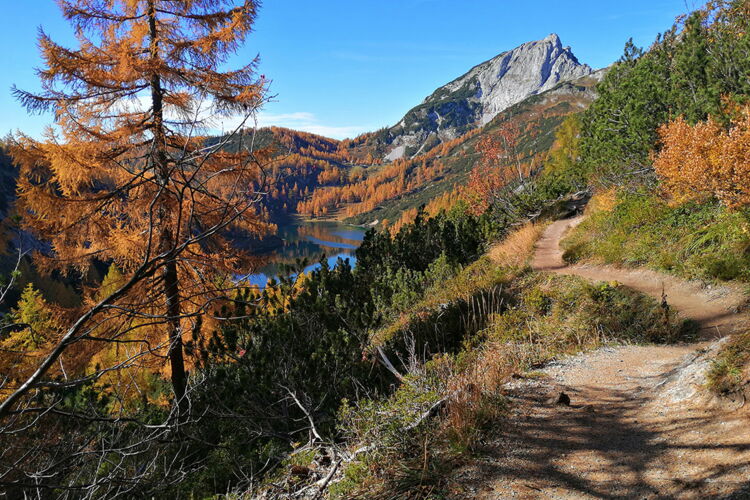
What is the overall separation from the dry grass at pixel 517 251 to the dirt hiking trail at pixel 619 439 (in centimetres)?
654

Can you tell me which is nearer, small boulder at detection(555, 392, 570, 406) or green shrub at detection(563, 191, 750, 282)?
small boulder at detection(555, 392, 570, 406)

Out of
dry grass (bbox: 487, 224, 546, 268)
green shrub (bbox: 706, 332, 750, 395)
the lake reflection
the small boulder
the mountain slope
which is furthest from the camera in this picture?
the mountain slope

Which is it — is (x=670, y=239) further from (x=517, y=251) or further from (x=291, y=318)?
(x=291, y=318)

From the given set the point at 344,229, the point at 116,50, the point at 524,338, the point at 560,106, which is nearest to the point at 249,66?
the point at 116,50

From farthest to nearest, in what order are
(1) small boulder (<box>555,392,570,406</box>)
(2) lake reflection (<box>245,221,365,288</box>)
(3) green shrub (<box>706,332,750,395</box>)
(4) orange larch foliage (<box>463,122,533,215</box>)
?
(2) lake reflection (<box>245,221,365,288</box>) < (4) orange larch foliage (<box>463,122,533,215</box>) < (1) small boulder (<box>555,392,570,406</box>) < (3) green shrub (<box>706,332,750,395</box>)

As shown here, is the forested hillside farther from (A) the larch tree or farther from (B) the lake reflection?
(B) the lake reflection

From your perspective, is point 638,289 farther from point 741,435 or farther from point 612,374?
point 741,435

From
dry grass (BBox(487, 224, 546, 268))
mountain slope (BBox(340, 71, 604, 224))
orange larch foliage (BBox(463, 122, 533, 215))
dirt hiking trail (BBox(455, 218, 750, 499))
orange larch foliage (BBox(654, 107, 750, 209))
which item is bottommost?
dirt hiking trail (BBox(455, 218, 750, 499))

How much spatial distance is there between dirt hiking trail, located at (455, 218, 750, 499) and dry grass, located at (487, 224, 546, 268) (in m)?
6.54

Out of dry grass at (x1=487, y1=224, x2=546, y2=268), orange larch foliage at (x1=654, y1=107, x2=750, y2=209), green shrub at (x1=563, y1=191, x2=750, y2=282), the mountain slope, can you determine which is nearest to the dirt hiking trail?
green shrub at (x1=563, y1=191, x2=750, y2=282)

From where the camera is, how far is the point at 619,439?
3.13 meters

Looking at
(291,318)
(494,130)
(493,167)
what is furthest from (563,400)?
(494,130)

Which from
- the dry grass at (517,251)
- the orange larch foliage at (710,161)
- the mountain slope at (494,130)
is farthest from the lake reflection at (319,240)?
the orange larch foliage at (710,161)

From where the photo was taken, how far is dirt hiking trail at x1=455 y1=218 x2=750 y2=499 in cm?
254
